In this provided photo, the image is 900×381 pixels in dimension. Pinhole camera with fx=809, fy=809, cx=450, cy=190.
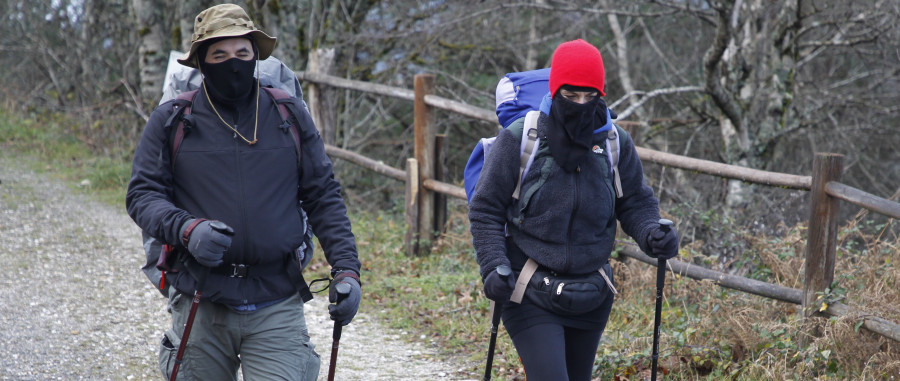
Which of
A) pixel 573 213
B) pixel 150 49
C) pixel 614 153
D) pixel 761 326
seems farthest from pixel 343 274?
pixel 150 49

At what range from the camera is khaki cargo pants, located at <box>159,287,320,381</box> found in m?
2.72

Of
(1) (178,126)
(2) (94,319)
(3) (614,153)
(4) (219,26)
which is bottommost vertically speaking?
(2) (94,319)

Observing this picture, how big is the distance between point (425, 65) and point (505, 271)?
914cm

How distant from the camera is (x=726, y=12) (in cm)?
770

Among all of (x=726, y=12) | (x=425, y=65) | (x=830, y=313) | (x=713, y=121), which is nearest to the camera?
(x=830, y=313)

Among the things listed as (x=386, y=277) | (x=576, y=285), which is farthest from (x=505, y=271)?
(x=386, y=277)

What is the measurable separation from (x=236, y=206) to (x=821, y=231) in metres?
2.95

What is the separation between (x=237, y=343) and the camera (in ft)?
9.13

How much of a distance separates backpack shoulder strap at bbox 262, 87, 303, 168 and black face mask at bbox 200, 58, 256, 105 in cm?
14

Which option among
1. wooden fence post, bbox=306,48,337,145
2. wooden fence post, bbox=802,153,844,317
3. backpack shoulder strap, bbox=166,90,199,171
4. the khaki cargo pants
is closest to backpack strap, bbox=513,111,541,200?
the khaki cargo pants

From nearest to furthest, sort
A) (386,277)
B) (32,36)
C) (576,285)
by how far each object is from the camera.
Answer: (576,285), (386,277), (32,36)

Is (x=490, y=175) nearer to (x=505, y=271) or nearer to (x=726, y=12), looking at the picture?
(x=505, y=271)

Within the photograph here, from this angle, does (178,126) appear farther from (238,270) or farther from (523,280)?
(523,280)

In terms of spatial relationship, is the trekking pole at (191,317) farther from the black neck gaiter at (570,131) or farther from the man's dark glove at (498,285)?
the black neck gaiter at (570,131)
